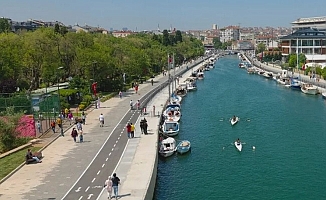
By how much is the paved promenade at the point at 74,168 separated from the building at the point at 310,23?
434 ft

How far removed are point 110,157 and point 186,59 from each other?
14981 centimetres

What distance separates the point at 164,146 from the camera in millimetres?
39719

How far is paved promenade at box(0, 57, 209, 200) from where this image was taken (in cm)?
2592

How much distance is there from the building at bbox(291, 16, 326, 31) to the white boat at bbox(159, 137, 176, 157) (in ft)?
426

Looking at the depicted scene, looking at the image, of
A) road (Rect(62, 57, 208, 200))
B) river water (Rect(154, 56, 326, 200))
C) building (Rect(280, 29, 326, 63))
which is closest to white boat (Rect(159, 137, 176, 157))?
river water (Rect(154, 56, 326, 200))

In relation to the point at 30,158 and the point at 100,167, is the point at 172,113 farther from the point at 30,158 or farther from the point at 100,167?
the point at 30,158

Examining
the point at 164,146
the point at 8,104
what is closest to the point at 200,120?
the point at 164,146

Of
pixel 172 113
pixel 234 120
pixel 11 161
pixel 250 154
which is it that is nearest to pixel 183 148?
pixel 250 154

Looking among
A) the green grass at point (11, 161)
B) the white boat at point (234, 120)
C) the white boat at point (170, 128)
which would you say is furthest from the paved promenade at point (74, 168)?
the white boat at point (234, 120)

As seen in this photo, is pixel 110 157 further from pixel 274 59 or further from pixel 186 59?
pixel 186 59

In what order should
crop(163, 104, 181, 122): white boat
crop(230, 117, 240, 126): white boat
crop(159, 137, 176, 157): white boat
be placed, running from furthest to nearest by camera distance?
crop(230, 117, 240, 126): white boat → crop(163, 104, 181, 122): white boat → crop(159, 137, 176, 157): white boat

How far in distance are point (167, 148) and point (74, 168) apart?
1109cm

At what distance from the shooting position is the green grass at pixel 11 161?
30016 millimetres

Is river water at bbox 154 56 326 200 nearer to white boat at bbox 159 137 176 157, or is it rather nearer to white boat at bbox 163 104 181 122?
white boat at bbox 159 137 176 157
